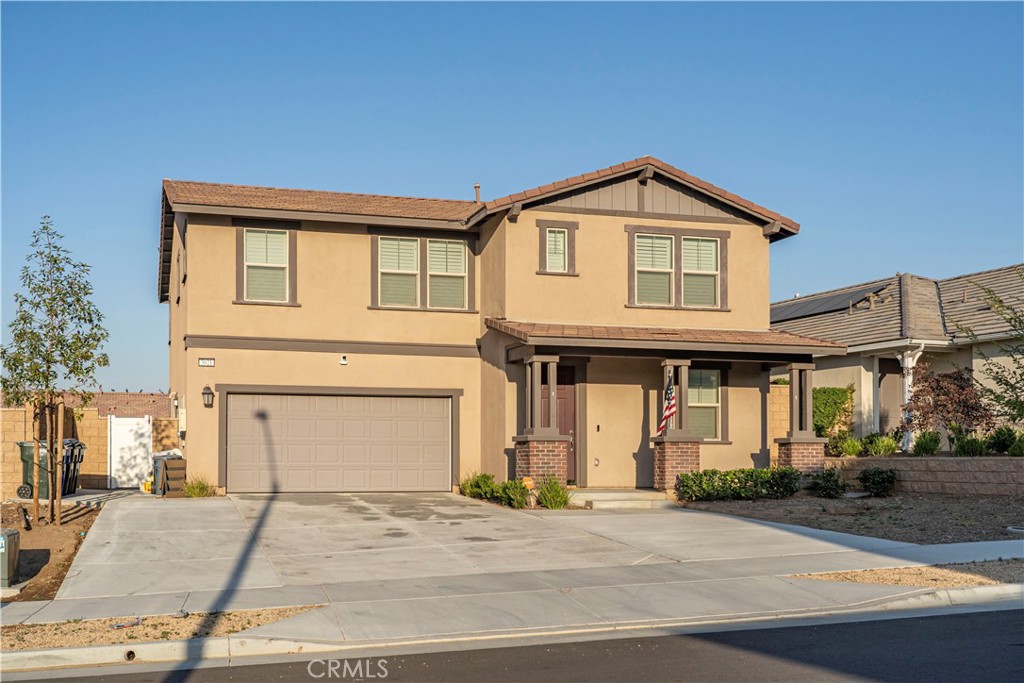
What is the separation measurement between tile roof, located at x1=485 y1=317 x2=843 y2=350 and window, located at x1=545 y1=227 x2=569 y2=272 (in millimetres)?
1218

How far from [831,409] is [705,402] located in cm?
594

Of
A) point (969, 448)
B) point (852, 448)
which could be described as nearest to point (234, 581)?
point (969, 448)

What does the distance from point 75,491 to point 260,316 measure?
552 centimetres

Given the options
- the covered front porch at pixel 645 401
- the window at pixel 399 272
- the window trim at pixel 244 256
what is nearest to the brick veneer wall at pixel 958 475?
the covered front porch at pixel 645 401

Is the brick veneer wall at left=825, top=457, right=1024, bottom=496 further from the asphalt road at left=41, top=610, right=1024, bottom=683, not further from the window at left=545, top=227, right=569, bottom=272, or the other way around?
the asphalt road at left=41, top=610, right=1024, bottom=683

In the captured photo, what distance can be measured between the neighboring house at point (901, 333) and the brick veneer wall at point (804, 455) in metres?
4.78

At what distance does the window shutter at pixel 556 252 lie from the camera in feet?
72.8

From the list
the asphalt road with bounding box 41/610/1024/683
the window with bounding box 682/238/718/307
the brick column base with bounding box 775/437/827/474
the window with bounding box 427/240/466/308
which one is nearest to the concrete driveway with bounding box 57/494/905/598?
the asphalt road with bounding box 41/610/1024/683

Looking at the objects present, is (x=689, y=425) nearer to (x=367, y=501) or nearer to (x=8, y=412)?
(x=367, y=501)

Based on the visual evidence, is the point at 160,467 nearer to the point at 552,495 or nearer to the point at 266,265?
the point at 266,265

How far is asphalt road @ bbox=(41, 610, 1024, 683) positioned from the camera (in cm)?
872

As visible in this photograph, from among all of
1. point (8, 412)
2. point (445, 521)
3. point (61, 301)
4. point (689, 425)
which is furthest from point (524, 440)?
point (8, 412)

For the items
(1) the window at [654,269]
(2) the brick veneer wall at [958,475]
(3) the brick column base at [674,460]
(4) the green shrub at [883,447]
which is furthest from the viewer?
(4) the green shrub at [883,447]
